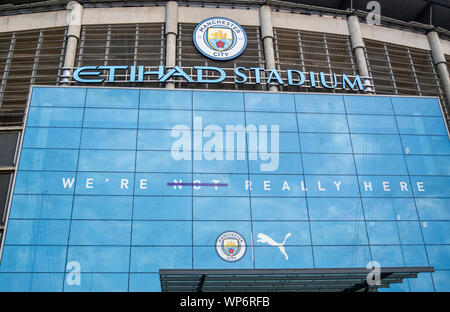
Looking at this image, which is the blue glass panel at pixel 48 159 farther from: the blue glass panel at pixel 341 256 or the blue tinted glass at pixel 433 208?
the blue tinted glass at pixel 433 208

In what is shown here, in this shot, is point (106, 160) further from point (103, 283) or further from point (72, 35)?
point (72, 35)

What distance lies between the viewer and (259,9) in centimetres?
4006

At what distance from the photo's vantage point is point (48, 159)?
100 feet

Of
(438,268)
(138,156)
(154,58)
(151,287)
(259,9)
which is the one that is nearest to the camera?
(151,287)

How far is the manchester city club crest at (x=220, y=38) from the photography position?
37625 millimetres

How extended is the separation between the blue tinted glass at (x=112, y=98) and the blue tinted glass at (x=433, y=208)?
19.0 metres

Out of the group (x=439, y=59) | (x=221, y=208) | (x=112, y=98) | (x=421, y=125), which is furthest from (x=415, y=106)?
(x=112, y=98)

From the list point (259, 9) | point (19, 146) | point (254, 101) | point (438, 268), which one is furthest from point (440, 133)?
point (19, 146)

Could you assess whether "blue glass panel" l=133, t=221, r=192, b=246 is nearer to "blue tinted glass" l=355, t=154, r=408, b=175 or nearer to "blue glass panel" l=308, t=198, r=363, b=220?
"blue glass panel" l=308, t=198, r=363, b=220

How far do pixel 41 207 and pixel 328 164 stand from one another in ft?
57.3

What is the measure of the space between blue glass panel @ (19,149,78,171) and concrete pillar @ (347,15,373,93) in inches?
826

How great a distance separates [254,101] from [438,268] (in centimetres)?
1521

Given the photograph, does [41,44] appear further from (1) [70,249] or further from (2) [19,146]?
(1) [70,249]

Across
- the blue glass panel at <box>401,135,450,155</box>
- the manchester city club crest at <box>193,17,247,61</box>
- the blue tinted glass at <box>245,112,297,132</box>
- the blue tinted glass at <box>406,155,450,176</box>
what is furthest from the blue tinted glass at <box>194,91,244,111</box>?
the blue tinted glass at <box>406,155,450,176</box>
